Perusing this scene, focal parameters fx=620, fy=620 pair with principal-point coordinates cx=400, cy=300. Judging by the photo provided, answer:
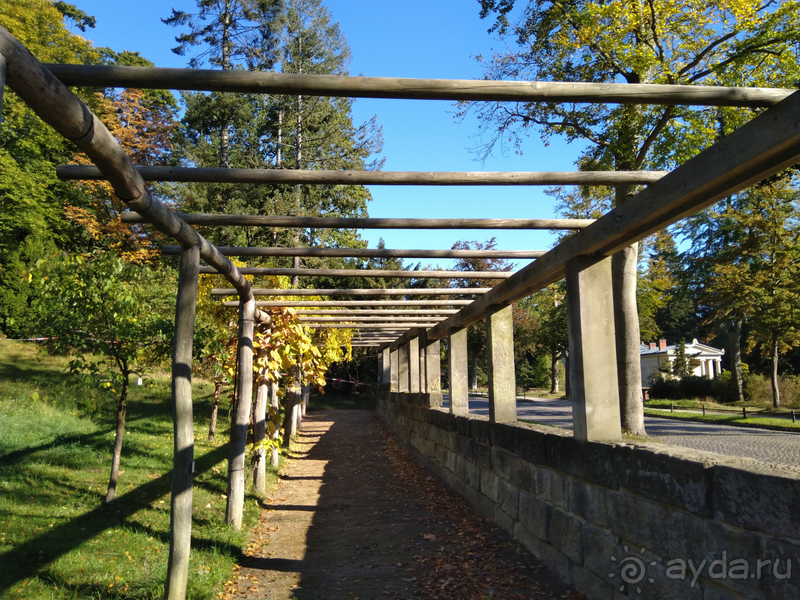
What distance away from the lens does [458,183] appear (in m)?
4.16

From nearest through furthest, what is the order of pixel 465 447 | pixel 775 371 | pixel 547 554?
pixel 547 554, pixel 465 447, pixel 775 371

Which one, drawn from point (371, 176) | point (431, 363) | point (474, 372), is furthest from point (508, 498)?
point (474, 372)

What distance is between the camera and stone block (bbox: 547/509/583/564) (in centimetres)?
422

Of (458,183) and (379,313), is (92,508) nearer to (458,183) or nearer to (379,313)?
(379,313)

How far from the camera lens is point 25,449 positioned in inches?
337

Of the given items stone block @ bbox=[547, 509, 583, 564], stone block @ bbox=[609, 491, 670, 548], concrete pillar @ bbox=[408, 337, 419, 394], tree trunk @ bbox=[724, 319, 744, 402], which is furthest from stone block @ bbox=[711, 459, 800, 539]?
tree trunk @ bbox=[724, 319, 744, 402]

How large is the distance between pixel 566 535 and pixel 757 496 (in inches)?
82.1

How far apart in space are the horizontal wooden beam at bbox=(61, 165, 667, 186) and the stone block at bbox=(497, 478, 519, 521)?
2929 mm

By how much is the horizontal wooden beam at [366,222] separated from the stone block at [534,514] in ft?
7.42

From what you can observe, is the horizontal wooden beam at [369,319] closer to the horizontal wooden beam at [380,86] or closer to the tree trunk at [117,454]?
the tree trunk at [117,454]

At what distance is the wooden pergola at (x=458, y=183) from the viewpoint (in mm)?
2679

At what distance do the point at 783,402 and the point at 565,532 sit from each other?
68.4ft

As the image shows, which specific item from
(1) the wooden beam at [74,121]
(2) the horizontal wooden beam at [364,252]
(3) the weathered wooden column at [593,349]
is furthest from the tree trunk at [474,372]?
(1) the wooden beam at [74,121]

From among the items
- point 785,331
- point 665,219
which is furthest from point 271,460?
point 785,331
